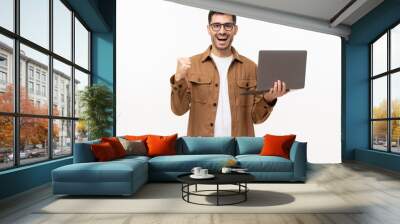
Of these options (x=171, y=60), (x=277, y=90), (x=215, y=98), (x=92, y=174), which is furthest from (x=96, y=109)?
(x=277, y=90)

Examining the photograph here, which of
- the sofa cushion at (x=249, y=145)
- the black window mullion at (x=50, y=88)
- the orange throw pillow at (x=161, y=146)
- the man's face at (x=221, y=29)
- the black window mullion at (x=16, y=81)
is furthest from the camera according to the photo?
the man's face at (x=221, y=29)

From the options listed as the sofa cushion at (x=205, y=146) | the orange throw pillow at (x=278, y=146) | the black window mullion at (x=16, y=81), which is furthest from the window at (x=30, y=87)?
the orange throw pillow at (x=278, y=146)

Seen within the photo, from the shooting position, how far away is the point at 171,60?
8094mm

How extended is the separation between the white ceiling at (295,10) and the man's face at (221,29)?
18 centimetres

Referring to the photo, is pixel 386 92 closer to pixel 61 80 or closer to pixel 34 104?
pixel 61 80

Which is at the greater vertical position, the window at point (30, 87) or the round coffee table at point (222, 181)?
the window at point (30, 87)

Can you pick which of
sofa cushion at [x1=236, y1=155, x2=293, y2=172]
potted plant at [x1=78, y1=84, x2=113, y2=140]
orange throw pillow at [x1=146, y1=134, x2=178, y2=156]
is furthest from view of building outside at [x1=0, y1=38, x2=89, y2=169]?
sofa cushion at [x1=236, y1=155, x2=293, y2=172]

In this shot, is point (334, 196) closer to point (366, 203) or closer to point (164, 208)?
point (366, 203)

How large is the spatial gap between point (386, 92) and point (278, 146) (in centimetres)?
352

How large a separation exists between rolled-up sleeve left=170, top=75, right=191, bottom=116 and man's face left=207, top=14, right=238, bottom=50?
1116mm

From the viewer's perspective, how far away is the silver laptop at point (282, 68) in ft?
20.7

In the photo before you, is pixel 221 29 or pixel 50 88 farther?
pixel 221 29

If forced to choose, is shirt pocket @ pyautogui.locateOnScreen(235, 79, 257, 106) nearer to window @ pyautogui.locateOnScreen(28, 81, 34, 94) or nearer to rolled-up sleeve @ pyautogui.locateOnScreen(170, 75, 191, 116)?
rolled-up sleeve @ pyautogui.locateOnScreen(170, 75, 191, 116)

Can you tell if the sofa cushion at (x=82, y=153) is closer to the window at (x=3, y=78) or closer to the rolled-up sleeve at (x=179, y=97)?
the window at (x=3, y=78)
